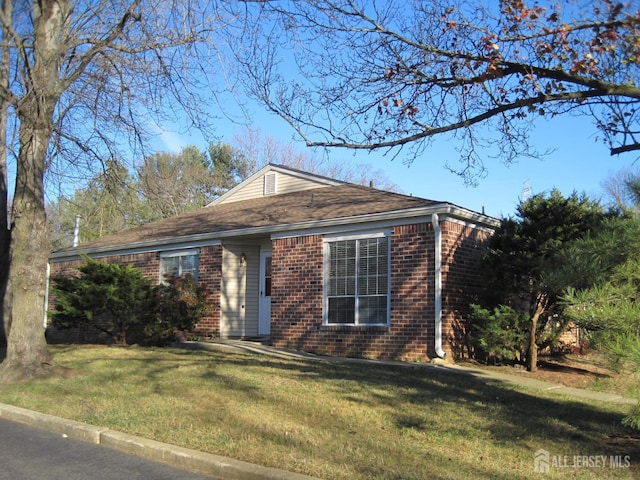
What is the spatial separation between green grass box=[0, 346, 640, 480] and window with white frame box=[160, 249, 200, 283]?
611 centimetres

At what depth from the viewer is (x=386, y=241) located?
12562 millimetres

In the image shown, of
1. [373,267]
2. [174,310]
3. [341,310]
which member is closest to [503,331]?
[373,267]

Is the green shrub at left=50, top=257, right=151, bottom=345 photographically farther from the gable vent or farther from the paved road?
the paved road

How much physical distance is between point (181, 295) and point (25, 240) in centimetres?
569

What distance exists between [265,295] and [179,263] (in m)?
2.89

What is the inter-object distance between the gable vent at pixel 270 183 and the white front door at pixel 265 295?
12.5 feet

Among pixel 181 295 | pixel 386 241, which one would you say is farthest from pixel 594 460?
pixel 181 295

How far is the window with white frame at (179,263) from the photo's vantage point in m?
16.4

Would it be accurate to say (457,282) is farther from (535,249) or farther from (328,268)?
(328,268)

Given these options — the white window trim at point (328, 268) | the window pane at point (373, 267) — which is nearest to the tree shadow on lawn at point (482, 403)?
the white window trim at point (328, 268)

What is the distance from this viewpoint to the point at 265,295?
1581 centimetres

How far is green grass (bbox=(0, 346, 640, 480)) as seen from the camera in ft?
16.9

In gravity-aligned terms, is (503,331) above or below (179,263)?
below

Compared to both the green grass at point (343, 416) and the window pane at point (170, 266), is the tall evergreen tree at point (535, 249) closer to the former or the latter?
the green grass at point (343, 416)
